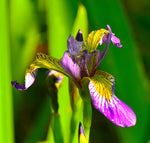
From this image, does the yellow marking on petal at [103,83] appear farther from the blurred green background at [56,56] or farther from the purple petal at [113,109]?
the blurred green background at [56,56]

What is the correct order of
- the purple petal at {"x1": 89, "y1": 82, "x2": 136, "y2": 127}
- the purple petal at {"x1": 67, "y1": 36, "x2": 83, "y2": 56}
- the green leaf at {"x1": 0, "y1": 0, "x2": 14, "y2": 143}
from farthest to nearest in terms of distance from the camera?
1. the green leaf at {"x1": 0, "y1": 0, "x2": 14, "y2": 143}
2. the purple petal at {"x1": 67, "y1": 36, "x2": 83, "y2": 56}
3. the purple petal at {"x1": 89, "y1": 82, "x2": 136, "y2": 127}

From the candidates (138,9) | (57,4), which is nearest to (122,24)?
(57,4)

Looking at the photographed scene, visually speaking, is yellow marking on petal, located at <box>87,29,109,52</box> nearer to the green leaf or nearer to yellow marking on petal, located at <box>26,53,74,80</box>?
yellow marking on petal, located at <box>26,53,74,80</box>

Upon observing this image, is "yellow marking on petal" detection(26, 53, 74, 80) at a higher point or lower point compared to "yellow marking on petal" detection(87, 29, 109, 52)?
lower

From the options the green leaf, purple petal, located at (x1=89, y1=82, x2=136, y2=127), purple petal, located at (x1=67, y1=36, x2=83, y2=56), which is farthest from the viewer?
the green leaf

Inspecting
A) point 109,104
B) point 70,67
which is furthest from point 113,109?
point 70,67

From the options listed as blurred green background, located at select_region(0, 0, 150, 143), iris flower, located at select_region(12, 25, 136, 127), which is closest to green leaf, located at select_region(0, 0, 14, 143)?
blurred green background, located at select_region(0, 0, 150, 143)
